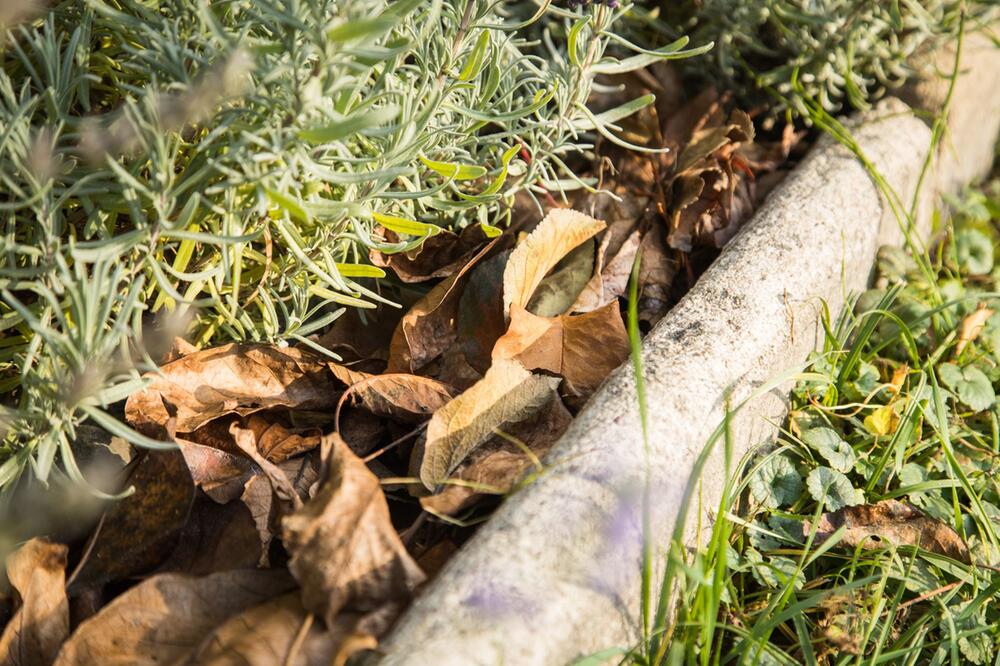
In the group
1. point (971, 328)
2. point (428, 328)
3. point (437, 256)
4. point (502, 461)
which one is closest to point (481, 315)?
point (428, 328)

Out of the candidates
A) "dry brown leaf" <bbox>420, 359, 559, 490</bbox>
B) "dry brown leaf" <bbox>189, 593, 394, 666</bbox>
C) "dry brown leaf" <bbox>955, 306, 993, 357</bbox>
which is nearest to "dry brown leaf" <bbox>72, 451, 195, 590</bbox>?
"dry brown leaf" <bbox>189, 593, 394, 666</bbox>

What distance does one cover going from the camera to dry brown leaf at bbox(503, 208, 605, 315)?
5.66 ft

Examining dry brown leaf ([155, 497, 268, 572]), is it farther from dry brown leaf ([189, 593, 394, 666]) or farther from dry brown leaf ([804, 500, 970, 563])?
dry brown leaf ([804, 500, 970, 563])

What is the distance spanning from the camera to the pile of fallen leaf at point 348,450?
3.91ft

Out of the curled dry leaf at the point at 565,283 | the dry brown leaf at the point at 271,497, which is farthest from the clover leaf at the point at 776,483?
the dry brown leaf at the point at 271,497

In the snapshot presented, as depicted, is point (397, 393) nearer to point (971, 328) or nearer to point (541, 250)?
point (541, 250)

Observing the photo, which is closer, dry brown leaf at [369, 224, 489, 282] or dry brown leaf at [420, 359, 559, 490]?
dry brown leaf at [420, 359, 559, 490]

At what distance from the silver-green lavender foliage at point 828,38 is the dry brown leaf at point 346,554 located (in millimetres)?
1819

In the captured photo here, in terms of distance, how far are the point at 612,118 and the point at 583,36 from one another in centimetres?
19

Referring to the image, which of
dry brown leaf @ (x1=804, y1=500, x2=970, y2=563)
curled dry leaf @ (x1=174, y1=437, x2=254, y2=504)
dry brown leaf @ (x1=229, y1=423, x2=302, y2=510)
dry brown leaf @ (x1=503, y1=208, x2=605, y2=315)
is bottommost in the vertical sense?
dry brown leaf @ (x1=804, y1=500, x2=970, y2=563)

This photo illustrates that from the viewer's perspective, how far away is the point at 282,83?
1.27 m

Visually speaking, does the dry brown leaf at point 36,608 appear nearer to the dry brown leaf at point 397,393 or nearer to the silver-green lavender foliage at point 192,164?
the silver-green lavender foliage at point 192,164

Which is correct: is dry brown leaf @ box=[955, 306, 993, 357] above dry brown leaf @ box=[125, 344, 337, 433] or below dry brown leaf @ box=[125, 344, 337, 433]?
below

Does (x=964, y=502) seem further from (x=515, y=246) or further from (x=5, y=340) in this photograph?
(x=5, y=340)
